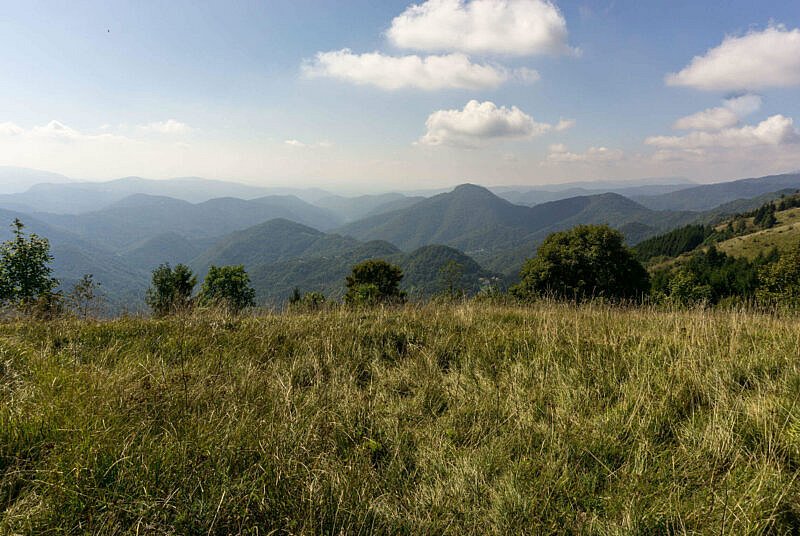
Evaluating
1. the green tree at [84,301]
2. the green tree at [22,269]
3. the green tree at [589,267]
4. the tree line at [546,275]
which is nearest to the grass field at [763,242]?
the tree line at [546,275]

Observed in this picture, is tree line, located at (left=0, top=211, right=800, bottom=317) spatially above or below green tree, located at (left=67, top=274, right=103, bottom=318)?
below

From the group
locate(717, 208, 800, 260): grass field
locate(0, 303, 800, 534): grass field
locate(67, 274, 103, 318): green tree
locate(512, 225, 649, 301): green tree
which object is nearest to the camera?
locate(0, 303, 800, 534): grass field

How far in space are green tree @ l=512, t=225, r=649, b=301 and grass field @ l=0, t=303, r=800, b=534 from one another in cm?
3232

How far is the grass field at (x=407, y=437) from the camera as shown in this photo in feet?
6.90

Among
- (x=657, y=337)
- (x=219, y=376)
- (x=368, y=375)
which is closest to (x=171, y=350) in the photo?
A: (x=219, y=376)

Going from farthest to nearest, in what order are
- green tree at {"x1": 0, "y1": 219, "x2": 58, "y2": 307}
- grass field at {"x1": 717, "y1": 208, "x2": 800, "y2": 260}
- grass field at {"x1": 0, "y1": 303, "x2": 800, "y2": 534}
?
grass field at {"x1": 717, "y1": 208, "x2": 800, "y2": 260}
green tree at {"x1": 0, "y1": 219, "x2": 58, "y2": 307}
grass field at {"x1": 0, "y1": 303, "x2": 800, "y2": 534}

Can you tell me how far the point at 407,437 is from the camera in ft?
10.1

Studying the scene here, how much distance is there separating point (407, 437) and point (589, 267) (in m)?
38.9

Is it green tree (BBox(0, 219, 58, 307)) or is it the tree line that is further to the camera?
the tree line

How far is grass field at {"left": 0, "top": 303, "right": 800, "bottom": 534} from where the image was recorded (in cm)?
210

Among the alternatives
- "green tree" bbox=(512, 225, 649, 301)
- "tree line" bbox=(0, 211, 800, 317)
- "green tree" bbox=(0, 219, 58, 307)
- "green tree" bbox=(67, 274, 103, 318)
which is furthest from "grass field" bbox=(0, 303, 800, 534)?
"green tree" bbox=(512, 225, 649, 301)

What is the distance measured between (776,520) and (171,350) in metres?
6.43

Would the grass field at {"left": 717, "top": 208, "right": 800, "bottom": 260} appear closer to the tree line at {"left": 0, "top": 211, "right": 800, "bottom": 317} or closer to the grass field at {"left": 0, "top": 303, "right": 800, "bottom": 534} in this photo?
the tree line at {"left": 0, "top": 211, "right": 800, "bottom": 317}

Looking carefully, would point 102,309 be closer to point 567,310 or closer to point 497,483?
point 497,483
